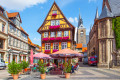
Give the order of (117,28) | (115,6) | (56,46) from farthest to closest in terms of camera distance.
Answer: (56,46)
(115,6)
(117,28)

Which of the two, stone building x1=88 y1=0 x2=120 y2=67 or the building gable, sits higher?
the building gable

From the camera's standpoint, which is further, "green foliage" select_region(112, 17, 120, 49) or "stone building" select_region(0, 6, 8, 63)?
"stone building" select_region(0, 6, 8, 63)

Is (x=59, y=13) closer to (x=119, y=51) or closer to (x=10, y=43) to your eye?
(x=10, y=43)

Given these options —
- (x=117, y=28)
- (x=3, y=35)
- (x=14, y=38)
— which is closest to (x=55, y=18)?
(x=14, y=38)

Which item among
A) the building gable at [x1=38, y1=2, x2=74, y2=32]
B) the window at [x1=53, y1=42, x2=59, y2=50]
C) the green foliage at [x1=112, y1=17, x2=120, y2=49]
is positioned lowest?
the window at [x1=53, y1=42, x2=59, y2=50]

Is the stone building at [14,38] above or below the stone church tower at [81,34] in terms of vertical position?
below

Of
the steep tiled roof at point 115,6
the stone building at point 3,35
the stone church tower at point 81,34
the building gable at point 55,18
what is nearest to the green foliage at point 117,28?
the steep tiled roof at point 115,6

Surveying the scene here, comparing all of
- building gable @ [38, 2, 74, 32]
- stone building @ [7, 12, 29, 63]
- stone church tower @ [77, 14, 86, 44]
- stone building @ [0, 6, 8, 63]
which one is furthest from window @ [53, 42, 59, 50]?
stone church tower @ [77, 14, 86, 44]

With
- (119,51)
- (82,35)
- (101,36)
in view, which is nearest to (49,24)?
(101,36)

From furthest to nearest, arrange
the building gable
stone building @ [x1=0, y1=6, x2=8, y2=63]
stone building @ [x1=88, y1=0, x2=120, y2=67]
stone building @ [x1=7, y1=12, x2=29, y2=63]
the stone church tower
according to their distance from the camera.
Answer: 1. the stone church tower
2. the building gable
3. stone building @ [x1=7, y1=12, x2=29, y2=63]
4. stone building @ [x1=0, y1=6, x2=8, y2=63]
5. stone building @ [x1=88, y1=0, x2=120, y2=67]

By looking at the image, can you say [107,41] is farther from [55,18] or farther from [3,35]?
[3,35]

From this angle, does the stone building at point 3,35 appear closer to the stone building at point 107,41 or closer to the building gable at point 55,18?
the building gable at point 55,18

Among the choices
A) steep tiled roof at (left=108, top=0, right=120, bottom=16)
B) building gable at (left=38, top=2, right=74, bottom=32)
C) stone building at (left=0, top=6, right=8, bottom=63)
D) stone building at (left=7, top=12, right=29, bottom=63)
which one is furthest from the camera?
building gable at (left=38, top=2, right=74, bottom=32)

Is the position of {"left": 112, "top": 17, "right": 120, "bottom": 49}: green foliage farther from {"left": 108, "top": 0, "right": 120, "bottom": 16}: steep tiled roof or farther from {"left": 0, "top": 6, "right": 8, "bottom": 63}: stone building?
{"left": 0, "top": 6, "right": 8, "bottom": 63}: stone building
